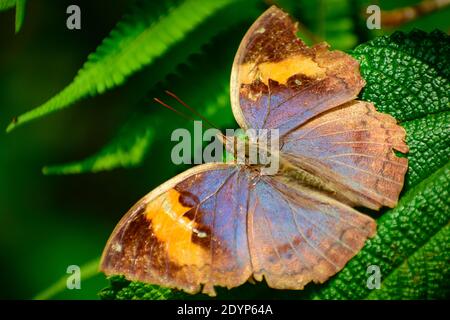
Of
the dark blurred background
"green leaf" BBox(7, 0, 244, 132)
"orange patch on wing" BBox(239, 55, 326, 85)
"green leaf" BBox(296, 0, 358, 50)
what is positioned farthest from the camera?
the dark blurred background

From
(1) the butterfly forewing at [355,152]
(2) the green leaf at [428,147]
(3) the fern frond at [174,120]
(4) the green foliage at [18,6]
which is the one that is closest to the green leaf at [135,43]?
(3) the fern frond at [174,120]

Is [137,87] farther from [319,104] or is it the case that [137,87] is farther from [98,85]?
[319,104]

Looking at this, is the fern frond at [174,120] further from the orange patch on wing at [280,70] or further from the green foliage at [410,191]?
the green foliage at [410,191]

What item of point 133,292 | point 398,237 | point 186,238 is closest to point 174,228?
point 186,238

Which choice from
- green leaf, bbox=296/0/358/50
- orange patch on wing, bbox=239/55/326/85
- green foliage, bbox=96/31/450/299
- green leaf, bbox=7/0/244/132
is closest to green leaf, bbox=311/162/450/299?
green foliage, bbox=96/31/450/299

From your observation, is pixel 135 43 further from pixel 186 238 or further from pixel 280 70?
pixel 186 238

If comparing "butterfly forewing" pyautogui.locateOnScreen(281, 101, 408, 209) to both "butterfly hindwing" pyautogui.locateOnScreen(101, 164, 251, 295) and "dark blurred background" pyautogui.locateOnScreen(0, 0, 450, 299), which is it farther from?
"dark blurred background" pyautogui.locateOnScreen(0, 0, 450, 299)
